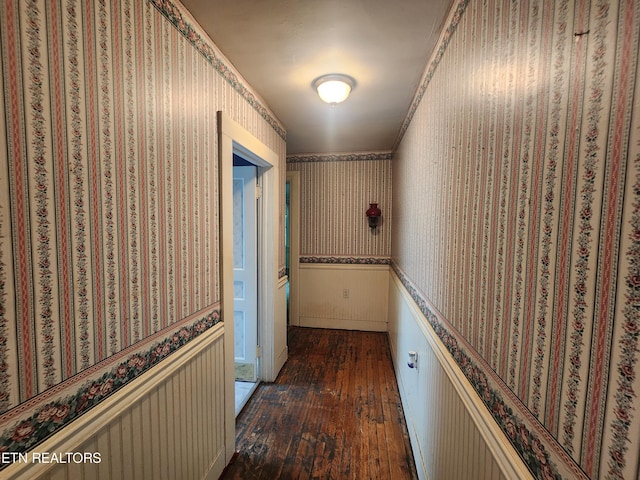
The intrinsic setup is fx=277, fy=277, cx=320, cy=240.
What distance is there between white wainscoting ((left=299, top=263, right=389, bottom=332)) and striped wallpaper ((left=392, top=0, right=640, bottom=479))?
2598 millimetres

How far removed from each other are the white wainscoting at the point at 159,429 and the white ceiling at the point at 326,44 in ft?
5.01

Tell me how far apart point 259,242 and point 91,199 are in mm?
1576

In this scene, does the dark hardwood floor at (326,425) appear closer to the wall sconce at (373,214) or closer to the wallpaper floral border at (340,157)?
the wall sconce at (373,214)

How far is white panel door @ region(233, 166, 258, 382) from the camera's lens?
234cm

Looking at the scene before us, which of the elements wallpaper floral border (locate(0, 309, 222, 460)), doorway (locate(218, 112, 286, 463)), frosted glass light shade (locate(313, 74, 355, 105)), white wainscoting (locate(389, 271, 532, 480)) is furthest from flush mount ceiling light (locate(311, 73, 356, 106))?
wallpaper floral border (locate(0, 309, 222, 460))

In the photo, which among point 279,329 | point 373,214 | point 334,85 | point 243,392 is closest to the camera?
point 334,85

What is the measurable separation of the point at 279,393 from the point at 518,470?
2.01 metres

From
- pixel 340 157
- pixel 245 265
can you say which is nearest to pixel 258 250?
pixel 245 265

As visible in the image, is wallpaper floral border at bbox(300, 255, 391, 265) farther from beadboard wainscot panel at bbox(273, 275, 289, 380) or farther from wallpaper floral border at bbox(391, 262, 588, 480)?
wallpaper floral border at bbox(391, 262, 588, 480)

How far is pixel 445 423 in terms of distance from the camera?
47.0 inches

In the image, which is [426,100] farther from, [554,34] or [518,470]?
[518,470]

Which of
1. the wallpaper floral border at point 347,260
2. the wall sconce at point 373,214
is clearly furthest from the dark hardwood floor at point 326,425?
the wall sconce at point 373,214

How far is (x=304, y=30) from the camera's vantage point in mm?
1329

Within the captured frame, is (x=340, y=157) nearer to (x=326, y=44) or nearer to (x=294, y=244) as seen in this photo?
(x=294, y=244)
